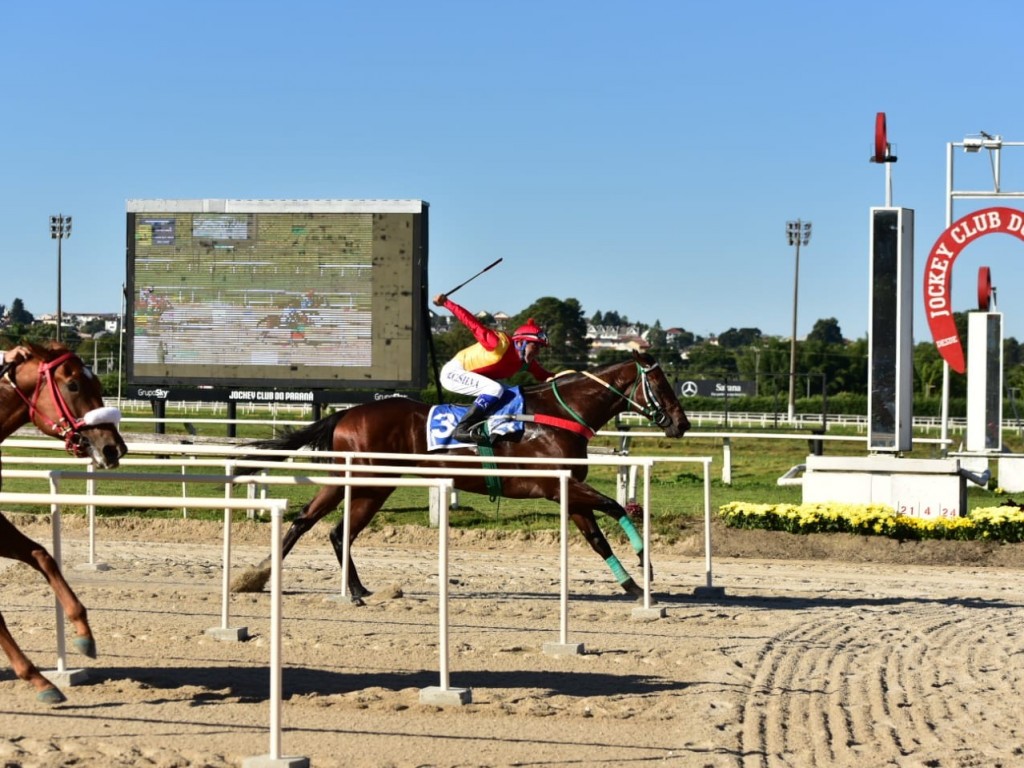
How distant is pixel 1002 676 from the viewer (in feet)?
23.8

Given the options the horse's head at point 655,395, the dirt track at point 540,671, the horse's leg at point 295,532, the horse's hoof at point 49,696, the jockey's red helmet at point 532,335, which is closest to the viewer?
the dirt track at point 540,671

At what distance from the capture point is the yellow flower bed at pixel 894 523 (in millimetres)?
13266

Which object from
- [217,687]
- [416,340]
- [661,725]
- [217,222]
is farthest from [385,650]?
[217,222]

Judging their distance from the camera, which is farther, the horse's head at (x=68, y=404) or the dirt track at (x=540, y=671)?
the horse's head at (x=68, y=404)

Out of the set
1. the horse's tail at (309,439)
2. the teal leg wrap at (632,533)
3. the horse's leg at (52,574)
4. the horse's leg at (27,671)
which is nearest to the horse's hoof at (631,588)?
the teal leg wrap at (632,533)

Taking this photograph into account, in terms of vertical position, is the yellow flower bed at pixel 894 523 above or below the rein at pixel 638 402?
below

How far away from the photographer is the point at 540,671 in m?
7.25

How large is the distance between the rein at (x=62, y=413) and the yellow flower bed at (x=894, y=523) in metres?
8.78

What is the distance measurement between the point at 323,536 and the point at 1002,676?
848cm

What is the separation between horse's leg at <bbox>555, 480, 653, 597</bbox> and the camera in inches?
375

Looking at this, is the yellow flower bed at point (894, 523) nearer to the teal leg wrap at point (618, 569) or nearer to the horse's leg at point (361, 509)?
the teal leg wrap at point (618, 569)

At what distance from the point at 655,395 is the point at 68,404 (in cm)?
530

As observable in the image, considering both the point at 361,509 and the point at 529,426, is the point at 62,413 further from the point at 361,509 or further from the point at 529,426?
the point at 529,426

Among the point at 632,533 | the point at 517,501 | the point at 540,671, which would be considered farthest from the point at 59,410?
the point at 517,501
